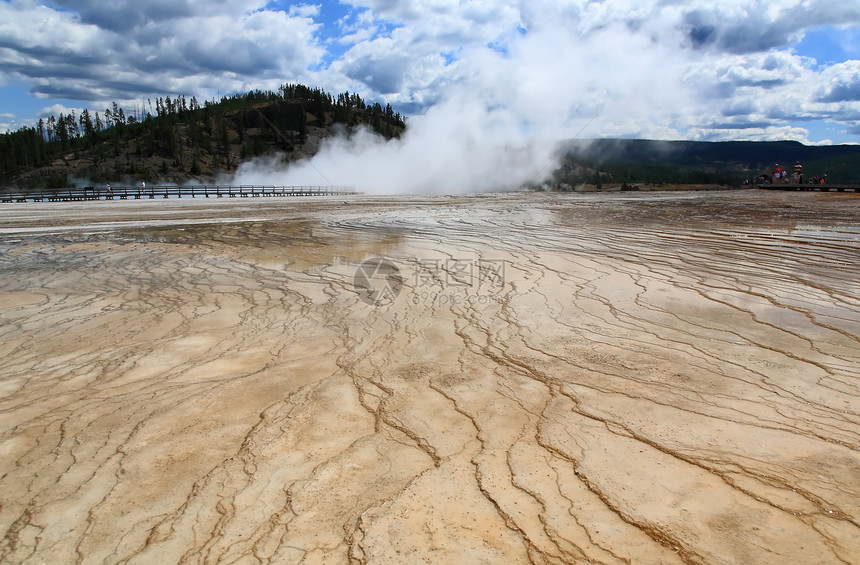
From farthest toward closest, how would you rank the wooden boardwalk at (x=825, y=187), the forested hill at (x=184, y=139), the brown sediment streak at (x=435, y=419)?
the forested hill at (x=184, y=139) → the wooden boardwalk at (x=825, y=187) → the brown sediment streak at (x=435, y=419)

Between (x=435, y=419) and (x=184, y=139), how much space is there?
88.6m

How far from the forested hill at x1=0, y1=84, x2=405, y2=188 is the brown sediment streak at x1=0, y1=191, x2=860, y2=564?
6575 cm

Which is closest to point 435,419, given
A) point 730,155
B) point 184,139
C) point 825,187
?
point 825,187

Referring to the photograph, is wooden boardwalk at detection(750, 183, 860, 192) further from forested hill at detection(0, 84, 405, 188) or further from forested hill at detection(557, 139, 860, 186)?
forested hill at detection(557, 139, 860, 186)

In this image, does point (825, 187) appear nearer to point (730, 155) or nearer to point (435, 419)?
point (435, 419)

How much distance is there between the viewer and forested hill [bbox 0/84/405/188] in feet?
216

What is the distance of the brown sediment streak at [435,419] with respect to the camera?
2.35 m

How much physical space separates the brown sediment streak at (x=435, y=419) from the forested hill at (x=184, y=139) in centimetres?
6575

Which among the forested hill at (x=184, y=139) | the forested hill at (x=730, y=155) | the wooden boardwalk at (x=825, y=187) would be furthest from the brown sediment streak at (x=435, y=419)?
the forested hill at (x=730, y=155)

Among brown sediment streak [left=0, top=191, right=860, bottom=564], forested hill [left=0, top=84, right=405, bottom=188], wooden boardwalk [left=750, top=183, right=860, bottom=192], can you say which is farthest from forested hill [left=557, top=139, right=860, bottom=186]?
brown sediment streak [left=0, top=191, right=860, bottom=564]

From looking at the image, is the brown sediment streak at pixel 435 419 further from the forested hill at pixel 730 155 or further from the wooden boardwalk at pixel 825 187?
the forested hill at pixel 730 155

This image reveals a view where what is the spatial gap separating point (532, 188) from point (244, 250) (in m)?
49.8

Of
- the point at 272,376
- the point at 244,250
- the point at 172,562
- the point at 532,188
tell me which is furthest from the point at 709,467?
the point at 532,188

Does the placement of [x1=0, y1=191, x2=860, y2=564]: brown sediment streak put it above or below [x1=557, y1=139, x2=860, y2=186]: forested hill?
below
